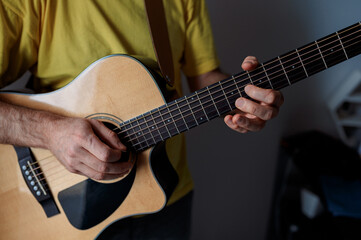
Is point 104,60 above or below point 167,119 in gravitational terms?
above

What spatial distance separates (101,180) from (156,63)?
0.35m

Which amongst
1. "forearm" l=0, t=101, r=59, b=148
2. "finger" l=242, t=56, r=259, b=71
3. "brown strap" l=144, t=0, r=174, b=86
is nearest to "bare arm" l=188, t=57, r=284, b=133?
"finger" l=242, t=56, r=259, b=71

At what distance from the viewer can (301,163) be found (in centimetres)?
143

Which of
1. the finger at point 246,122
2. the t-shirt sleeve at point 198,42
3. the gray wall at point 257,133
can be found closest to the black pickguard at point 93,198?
the finger at point 246,122

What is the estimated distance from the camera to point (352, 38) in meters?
0.60

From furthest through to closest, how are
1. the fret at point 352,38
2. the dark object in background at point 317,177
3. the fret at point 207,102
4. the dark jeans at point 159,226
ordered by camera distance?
1. the dark object in background at point 317,177
2. the dark jeans at point 159,226
3. the fret at point 207,102
4. the fret at point 352,38

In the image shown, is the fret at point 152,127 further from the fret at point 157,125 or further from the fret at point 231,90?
the fret at point 231,90

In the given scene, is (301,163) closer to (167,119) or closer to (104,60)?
(167,119)

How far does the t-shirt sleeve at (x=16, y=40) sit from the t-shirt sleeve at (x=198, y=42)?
1.49ft

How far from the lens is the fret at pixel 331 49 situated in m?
0.61

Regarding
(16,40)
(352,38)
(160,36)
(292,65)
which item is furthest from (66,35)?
(352,38)


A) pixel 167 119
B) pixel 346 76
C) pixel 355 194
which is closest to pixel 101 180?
pixel 167 119

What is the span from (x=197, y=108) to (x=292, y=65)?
0.24m

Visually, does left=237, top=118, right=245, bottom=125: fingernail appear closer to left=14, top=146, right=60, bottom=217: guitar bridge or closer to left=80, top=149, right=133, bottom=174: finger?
left=80, top=149, right=133, bottom=174: finger
